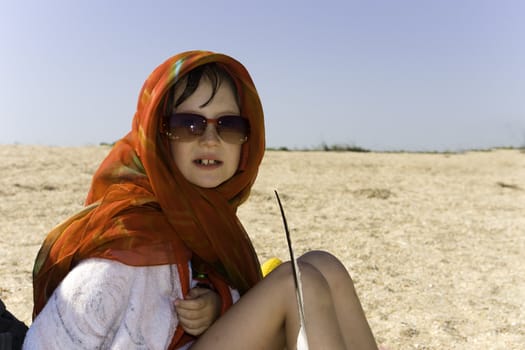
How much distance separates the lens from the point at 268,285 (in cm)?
194

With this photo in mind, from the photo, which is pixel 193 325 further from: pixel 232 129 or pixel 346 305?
pixel 232 129

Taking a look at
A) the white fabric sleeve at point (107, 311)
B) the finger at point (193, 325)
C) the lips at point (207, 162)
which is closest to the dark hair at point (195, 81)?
the lips at point (207, 162)

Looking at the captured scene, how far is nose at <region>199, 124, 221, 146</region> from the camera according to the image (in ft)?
6.96

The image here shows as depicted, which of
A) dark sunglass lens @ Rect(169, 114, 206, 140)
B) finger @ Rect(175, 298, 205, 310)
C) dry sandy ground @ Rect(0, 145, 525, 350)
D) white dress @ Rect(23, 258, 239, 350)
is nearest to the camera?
white dress @ Rect(23, 258, 239, 350)

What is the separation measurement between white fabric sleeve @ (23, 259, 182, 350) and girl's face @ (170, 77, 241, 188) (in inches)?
15.2

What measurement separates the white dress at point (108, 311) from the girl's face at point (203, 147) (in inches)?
15.0

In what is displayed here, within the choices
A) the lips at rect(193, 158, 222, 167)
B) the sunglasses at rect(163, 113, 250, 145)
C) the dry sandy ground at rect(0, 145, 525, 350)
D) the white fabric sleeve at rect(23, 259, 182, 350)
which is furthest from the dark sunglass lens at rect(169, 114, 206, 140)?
the dry sandy ground at rect(0, 145, 525, 350)

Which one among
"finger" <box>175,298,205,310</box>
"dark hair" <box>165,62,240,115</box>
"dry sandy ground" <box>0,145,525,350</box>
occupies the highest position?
"dark hair" <box>165,62,240,115</box>

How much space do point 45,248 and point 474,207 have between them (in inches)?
230

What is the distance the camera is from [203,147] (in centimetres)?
213

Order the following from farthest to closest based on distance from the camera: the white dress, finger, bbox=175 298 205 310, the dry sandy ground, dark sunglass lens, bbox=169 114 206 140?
the dry sandy ground < dark sunglass lens, bbox=169 114 206 140 < finger, bbox=175 298 205 310 < the white dress

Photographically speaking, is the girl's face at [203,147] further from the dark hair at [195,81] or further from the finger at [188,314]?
the finger at [188,314]

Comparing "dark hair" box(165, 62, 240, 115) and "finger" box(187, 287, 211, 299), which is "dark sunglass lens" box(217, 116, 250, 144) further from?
"finger" box(187, 287, 211, 299)

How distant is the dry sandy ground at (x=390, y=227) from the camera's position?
3707 mm
